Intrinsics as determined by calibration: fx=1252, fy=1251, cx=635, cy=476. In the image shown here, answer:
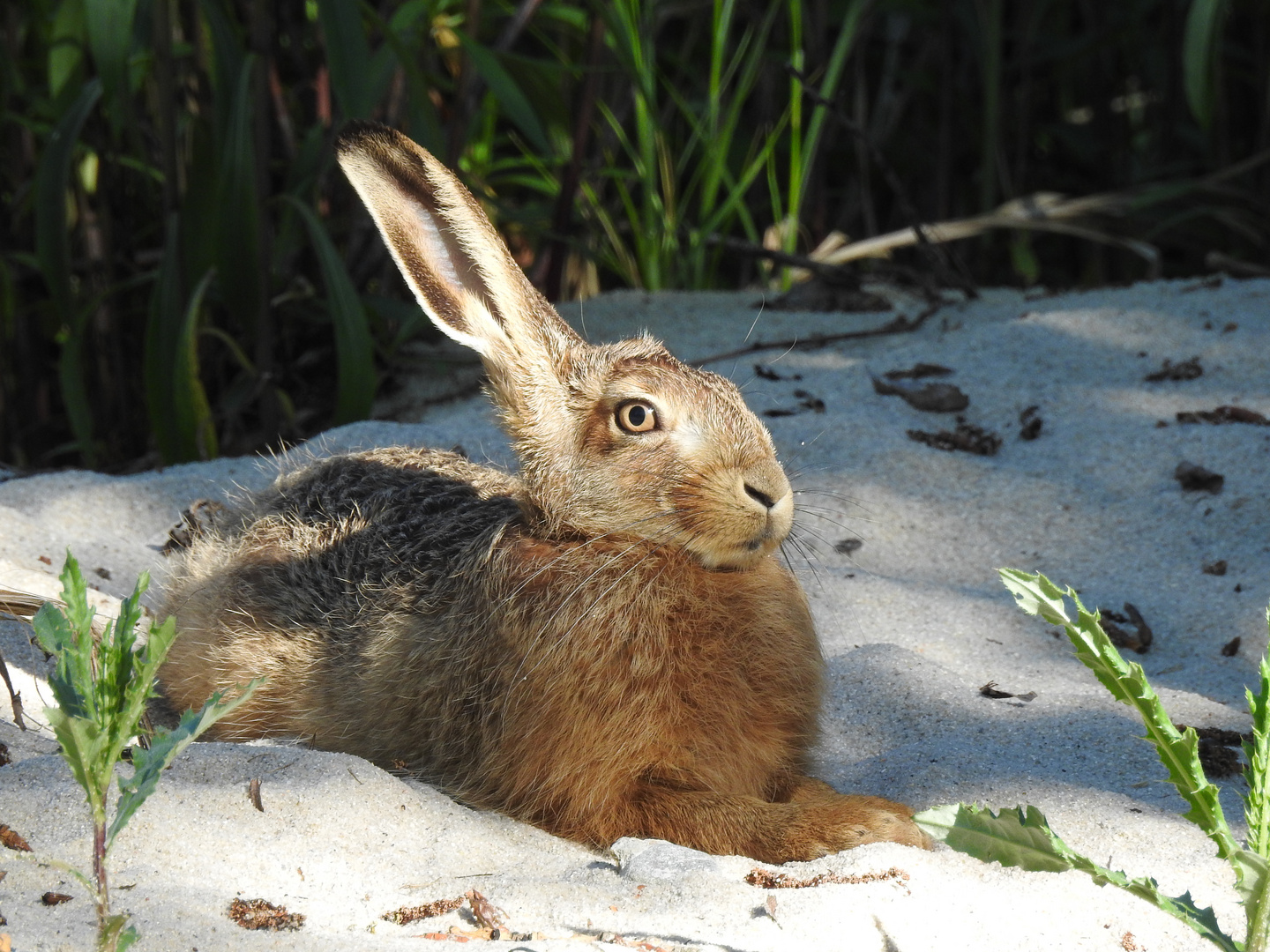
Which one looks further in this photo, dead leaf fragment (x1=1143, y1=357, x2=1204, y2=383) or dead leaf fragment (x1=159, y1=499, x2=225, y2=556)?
dead leaf fragment (x1=1143, y1=357, x2=1204, y2=383)

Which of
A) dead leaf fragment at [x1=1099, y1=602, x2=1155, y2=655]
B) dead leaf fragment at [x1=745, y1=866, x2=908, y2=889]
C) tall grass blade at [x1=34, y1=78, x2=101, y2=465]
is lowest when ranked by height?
dead leaf fragment at [x1=1099, y1=602, x2=1155, y2=655]

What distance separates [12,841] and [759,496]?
1458mm

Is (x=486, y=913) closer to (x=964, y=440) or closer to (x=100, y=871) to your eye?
(x=100, y=871)

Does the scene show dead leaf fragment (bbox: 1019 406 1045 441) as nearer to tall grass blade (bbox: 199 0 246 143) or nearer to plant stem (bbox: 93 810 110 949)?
tall grass blade (bbox: 199 0 246 143)

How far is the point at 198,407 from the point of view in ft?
16.3

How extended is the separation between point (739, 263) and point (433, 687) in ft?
20.3

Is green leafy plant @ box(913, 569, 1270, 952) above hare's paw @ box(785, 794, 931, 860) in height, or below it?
above

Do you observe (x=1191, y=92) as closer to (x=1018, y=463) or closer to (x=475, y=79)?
(x=1018, y=463)

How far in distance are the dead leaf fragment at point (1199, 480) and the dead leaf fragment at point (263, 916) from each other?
10.9ft

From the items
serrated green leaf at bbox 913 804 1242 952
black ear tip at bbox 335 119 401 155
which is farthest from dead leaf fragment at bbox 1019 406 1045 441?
serrated green leaf at bbox 913 804 1242 952

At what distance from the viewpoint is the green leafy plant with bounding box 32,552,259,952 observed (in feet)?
5.47

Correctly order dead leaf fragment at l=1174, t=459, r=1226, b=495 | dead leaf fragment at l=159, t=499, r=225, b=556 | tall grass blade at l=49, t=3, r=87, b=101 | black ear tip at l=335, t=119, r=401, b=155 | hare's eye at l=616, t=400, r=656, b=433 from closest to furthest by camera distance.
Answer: hare's eye at l=616, t=400, r=656, b=433 → black ear tip at l=335, t=119, r=401, b=155 → dead leaf fragment at l=159, t=499, r=225, b=556 → dead leaf fragment at l=1174, t=459, r=1226, b=495 → tall grass blade at l=49, t=3, r=87, b=101

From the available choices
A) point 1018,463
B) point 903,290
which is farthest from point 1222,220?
point 1018,463

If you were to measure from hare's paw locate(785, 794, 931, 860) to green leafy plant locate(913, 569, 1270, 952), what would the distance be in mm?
583
